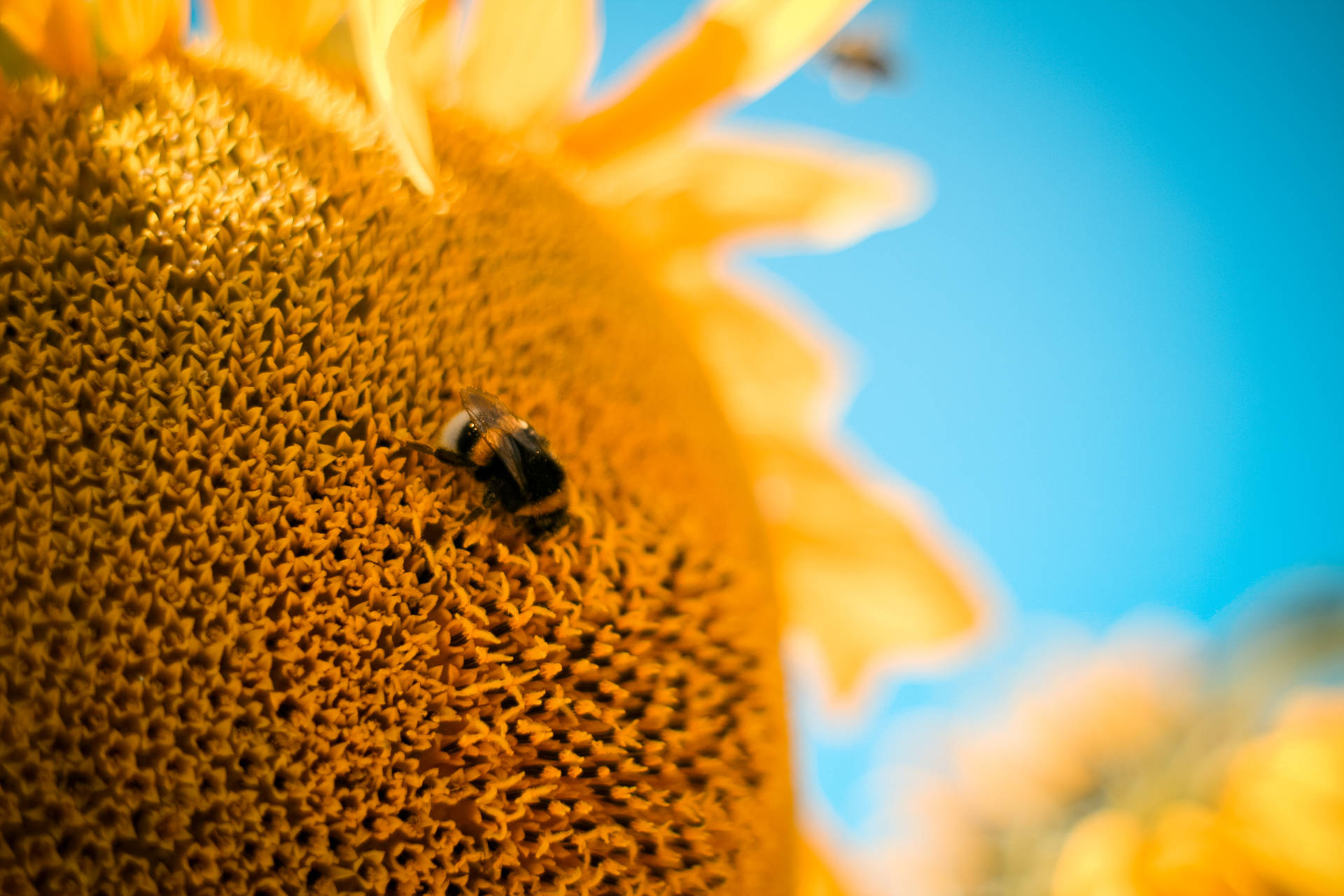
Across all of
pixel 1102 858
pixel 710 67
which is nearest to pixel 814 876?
pixel 1102 858

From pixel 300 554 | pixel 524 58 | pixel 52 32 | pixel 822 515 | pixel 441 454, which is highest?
pixel 524 58

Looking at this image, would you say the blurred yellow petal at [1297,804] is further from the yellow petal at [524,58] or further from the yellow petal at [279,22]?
the yellow petal at [279,22]

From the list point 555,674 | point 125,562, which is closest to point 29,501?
point 125,562

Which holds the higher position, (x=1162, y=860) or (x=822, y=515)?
(x=822, y=515)

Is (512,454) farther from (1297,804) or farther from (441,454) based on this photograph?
(1297,804)

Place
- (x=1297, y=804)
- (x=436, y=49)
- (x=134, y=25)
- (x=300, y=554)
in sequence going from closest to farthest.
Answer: (x=300, y=554)
(x=134, y=25)
(x=436, y=49)
(x=1297, y=804)

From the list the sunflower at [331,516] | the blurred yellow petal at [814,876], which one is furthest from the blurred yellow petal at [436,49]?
the blurred yellow petal at [814,876]

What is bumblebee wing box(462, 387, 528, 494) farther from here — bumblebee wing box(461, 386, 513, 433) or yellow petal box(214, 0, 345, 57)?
yellow petal box(214, 0, 345, 57)
